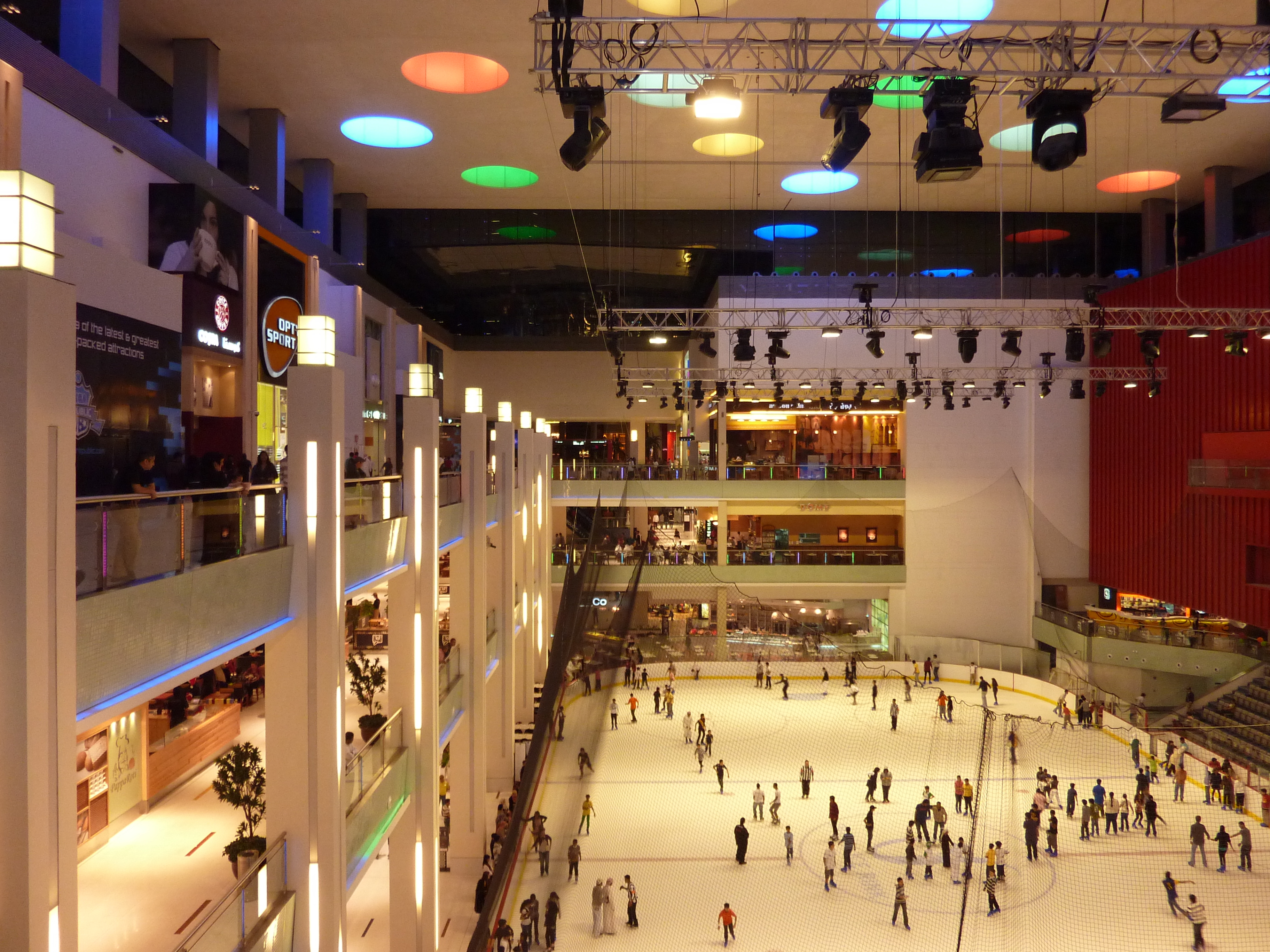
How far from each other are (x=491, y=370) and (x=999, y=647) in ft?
61.8

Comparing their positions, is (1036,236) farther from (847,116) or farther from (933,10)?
(847,116)

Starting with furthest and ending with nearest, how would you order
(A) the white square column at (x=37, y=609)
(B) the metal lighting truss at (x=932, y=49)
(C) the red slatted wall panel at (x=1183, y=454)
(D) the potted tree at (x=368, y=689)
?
(C) the red slatted wall panel at (x=1183, y=454) → (D) the potted tree at (x=368, y=689) → (B) the metal lighting truss at (x=932, y=49) → (A) the white square column at (x=37, y=609)

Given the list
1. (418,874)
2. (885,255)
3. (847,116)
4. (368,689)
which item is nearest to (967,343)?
(885,255)

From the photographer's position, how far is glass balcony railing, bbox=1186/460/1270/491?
17.7 m

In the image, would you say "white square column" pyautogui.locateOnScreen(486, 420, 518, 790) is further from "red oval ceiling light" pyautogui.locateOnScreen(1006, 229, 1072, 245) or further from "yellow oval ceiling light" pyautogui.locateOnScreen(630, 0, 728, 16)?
"red oval ceiling light" pyautogui.locateOnScreen(1006, 229, 1072, 245)

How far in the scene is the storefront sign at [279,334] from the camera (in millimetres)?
14500

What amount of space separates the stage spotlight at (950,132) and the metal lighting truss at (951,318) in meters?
7.24

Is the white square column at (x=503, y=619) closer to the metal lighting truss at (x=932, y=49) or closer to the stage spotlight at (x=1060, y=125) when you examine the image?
the metal lighting truss at (x=932, y=49)

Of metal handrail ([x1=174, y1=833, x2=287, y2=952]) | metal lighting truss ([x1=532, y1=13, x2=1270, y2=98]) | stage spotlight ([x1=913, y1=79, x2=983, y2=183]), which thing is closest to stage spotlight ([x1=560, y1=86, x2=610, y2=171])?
metal lighting truss ([x1=532, y1=13, x2=1270, y2=98])

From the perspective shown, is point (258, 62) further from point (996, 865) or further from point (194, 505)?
point (996, 865)

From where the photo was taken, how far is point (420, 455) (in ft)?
32.8

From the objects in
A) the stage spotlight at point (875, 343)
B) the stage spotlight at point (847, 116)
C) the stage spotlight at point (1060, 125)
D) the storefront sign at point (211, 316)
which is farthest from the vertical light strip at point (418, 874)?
Answer: the stage spotlight at point (875, 343)

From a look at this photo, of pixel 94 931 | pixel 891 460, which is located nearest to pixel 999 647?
pixel 891 460

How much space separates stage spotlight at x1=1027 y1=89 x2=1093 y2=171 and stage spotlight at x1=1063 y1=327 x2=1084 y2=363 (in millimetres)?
9822
